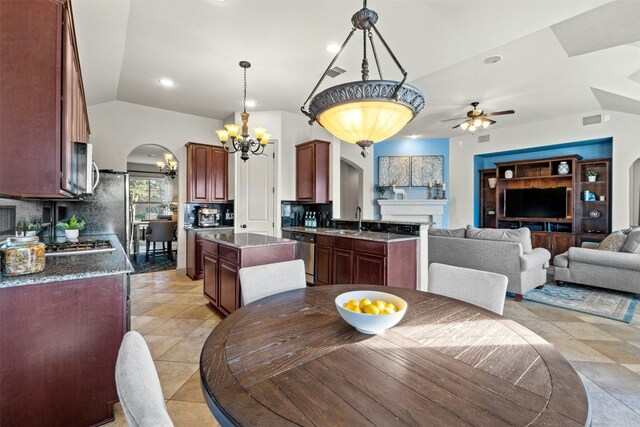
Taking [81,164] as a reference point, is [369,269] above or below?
below

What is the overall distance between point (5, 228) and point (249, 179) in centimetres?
323

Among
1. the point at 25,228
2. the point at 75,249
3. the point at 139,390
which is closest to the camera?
the point at 139,390

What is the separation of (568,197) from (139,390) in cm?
777

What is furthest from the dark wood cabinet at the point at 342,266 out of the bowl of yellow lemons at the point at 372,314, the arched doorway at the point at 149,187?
the arched doorway at the point at 149,187

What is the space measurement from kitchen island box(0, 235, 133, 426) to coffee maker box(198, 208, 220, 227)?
11.9 ft

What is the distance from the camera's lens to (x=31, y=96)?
1.39 meters

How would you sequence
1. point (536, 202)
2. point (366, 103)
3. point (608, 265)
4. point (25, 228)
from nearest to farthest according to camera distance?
1. point (366, 103)
2. point (25, 228)
3. point (608, 265)
4. point (536, 202)

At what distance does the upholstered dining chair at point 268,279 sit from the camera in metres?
1.79

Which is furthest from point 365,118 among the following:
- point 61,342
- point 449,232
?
point 449,232

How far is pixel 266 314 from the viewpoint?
1395 mm

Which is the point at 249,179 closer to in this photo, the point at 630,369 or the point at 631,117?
→ the point at 630,369

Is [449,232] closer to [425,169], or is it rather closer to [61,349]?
[425,169]

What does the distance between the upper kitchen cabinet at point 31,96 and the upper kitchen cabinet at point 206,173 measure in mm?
3826

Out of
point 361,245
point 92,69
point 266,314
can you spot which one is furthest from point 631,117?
point 92,69
